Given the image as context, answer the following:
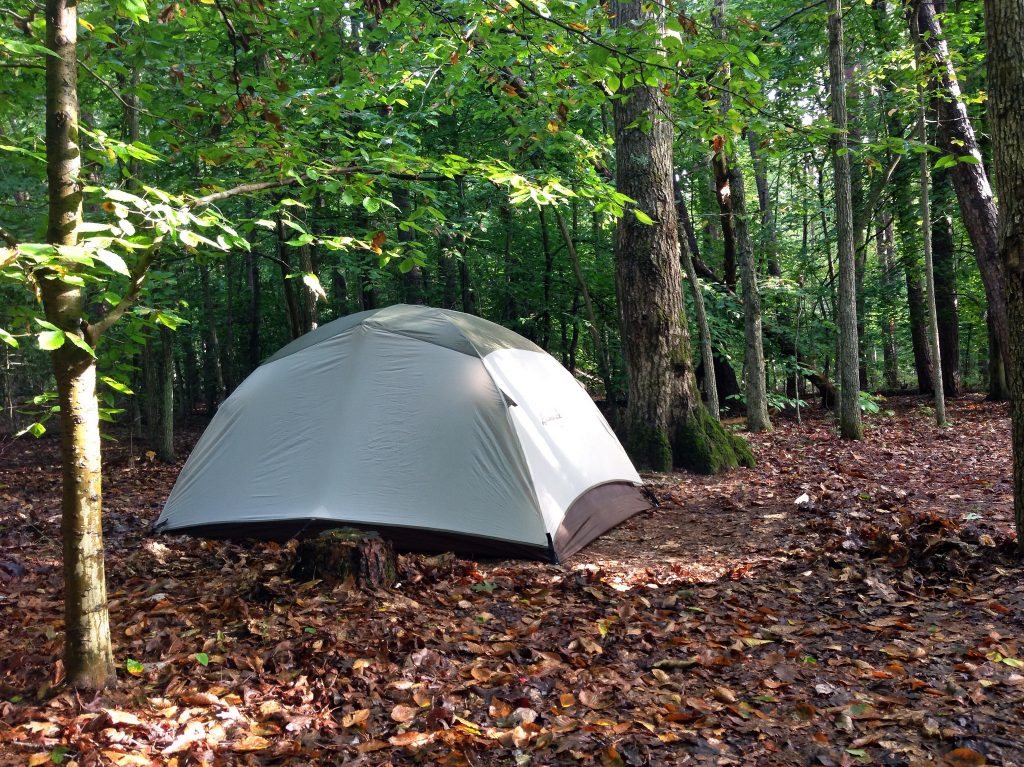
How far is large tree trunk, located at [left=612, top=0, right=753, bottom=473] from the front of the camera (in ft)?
27.9

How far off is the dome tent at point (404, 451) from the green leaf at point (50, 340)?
3513 mm

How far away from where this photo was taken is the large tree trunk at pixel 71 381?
286 centimetres

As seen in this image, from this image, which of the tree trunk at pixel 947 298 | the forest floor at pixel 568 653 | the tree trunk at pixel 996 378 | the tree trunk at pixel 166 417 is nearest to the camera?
the forest floor at pixel 568 653

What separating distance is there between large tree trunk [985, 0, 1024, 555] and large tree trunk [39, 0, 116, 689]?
4.86m

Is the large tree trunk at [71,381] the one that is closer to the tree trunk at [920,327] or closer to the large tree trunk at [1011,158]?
the large tree trunk at [1011,158]

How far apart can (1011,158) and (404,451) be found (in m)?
4.45

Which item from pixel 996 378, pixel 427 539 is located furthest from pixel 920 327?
pixel 427 539

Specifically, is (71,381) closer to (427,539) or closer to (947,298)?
(427,539)

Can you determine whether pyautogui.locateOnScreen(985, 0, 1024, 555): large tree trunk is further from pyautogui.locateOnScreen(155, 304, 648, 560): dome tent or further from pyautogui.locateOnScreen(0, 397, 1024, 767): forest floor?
pyautogui.locateOnScreen(155, 304, 648, 560): dome tent

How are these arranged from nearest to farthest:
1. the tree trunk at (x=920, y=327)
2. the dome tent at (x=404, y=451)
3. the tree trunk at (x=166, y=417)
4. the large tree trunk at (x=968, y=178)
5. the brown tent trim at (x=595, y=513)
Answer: the dome tent at (x=404, y=451) < the brown tent trim at (x=595, y=513) < the large tree trunk at (x=968, y=178) < the tree trunk at (x=166, y=417) < the tree trunk at (x=920, y=327)

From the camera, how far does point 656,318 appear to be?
28.1 ft

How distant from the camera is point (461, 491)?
5516 mm

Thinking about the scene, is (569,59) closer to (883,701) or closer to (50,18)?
(50,18)

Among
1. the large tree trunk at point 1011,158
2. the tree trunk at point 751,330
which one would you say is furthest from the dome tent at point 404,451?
the tree trunk at point 751,330
